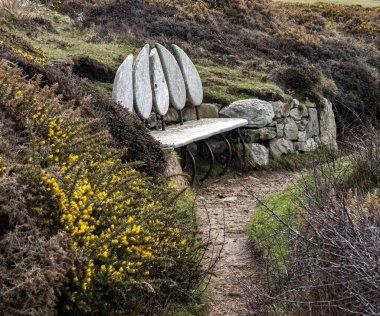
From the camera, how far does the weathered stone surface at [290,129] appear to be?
1002 centimetres

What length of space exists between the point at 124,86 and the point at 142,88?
1.58ft

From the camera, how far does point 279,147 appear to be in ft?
31.7

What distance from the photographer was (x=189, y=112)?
31.0ft

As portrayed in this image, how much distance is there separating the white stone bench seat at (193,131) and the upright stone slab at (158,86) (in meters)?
0.32

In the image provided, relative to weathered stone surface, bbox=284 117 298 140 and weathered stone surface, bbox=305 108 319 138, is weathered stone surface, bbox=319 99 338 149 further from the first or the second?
weathered stone surface, bbox=284 117 298 140

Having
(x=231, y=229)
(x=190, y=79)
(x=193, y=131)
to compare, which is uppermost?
(x=190, y=79)

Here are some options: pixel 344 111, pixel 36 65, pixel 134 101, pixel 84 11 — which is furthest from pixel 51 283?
pixel 84 11

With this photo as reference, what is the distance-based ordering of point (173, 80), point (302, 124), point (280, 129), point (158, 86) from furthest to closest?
point (302, 124)
point (280, 129)
point (173, 80)
point (158, 86)

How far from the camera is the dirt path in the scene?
435cm

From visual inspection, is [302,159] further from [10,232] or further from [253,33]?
[10,232]

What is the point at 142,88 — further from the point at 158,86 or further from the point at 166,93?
the point at 166,93

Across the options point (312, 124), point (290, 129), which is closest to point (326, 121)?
point (312, 124)

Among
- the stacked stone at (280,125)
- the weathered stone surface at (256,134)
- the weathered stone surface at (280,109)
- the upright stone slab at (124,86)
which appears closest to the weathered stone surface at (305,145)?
the stacked stone at (280,125)

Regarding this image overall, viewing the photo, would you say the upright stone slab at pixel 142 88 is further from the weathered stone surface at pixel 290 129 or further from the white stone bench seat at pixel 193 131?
the weathered stone surface at pixel 290 129
